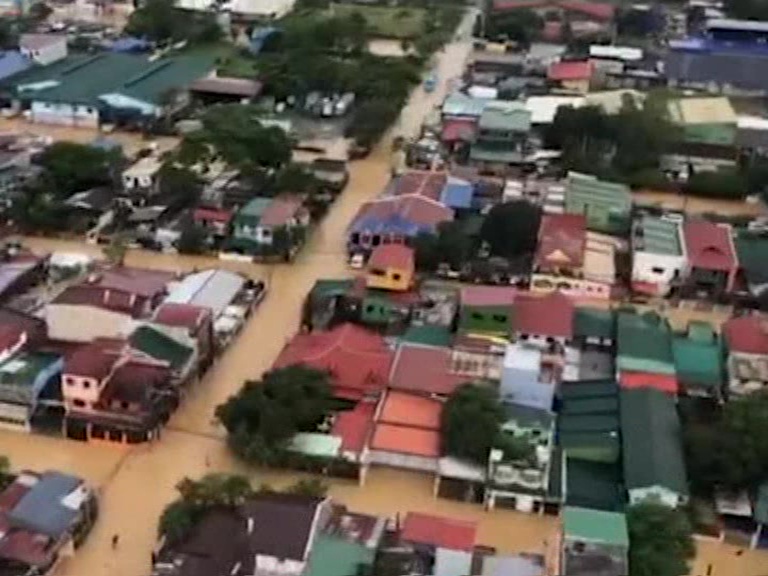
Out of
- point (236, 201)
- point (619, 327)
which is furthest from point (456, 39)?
point (619, 327)

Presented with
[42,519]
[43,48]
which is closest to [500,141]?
[43,48]

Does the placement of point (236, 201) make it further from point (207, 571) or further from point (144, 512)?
point (207, 571)

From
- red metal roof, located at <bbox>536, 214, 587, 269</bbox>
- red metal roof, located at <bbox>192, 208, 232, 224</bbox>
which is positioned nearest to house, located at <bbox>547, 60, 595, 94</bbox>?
red metal roof, located at <bbox>536, 214, 587, 269</bbox>

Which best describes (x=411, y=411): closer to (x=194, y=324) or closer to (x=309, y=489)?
(x=309, y=489)

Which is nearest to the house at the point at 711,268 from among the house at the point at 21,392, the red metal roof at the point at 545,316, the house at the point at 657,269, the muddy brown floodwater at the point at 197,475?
the house at the point at 657,269

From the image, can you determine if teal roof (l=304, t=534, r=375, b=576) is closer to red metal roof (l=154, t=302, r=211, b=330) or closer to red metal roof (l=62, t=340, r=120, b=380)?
red metal roof (l=62, t=340, r=120, b=380)
